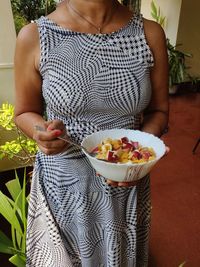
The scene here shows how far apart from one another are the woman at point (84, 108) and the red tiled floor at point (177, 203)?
2.47 feet

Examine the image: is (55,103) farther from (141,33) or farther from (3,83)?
(3,83)

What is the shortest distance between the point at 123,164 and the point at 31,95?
339mm

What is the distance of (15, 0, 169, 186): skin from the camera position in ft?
2.28

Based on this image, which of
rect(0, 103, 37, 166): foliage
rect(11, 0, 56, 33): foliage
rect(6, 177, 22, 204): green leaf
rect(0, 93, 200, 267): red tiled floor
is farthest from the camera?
rect(11, 0, 56, 33): foliage

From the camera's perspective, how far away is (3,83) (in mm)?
1785

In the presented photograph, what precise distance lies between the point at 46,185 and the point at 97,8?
0.50m

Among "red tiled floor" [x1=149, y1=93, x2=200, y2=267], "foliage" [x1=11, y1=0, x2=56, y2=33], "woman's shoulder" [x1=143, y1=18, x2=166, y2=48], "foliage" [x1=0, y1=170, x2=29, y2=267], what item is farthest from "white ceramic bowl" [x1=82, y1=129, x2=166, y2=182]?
"foliage" [x1=11, y1=0, x2=56, y2=33]

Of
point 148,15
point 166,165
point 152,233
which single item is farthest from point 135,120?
point 148,15

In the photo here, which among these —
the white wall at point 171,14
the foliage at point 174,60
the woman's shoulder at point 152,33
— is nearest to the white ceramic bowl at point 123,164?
the woman's shoulder at point 152,33

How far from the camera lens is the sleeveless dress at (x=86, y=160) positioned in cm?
71

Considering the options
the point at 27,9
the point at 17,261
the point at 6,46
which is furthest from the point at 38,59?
the point at 27,9

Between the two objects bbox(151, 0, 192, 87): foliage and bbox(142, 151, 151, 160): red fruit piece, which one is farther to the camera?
bbox(151, 0, 192, 87): foliage

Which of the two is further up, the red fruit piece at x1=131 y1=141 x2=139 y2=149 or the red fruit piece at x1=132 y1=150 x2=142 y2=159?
the red fruit piece at x1=132 y1=150 x2=142 y2=159

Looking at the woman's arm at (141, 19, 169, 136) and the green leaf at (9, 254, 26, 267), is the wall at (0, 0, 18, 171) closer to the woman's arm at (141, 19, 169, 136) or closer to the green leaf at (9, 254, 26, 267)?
the green leaf at (9, 254, 26, 267)
